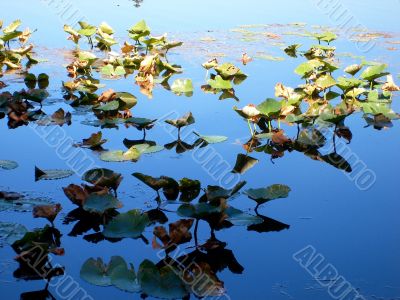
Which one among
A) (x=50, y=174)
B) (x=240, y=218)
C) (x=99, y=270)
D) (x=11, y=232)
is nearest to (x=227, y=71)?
(x=50, y=174)

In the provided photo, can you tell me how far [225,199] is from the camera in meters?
2.30

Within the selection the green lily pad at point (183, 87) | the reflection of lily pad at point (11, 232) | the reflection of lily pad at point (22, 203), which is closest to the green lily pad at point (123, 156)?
the reflection of lily pad at point (22, 203)

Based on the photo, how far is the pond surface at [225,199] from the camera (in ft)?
6.33

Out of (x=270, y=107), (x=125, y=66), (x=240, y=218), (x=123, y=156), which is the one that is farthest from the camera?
(x=125, y=66)

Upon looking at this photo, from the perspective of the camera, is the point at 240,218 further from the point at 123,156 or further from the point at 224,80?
the point at 224,80

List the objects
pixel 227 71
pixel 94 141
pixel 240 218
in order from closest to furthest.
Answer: pixel 240 218
pixel 94 141
pixel 227 71

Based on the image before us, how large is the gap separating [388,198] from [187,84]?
6.58 feet

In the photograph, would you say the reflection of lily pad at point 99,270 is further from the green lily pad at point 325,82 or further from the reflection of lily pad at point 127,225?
the green lily pad at point 325,82

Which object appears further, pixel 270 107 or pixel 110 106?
pixel 110 106

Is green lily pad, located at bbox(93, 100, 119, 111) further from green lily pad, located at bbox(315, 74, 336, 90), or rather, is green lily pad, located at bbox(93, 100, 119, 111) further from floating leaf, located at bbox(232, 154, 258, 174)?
green lily pad, located at bbox(315, 74, 336, 90)

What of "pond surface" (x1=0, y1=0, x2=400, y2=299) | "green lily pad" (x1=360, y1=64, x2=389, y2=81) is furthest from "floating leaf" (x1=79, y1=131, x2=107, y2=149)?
"green lily pad" (x1=360, y1=64, x2=389, y2=81)

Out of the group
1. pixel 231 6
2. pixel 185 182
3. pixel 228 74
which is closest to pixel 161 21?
pixel 231 6

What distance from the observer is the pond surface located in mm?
1929

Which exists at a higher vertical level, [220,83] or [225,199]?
[225,199]
